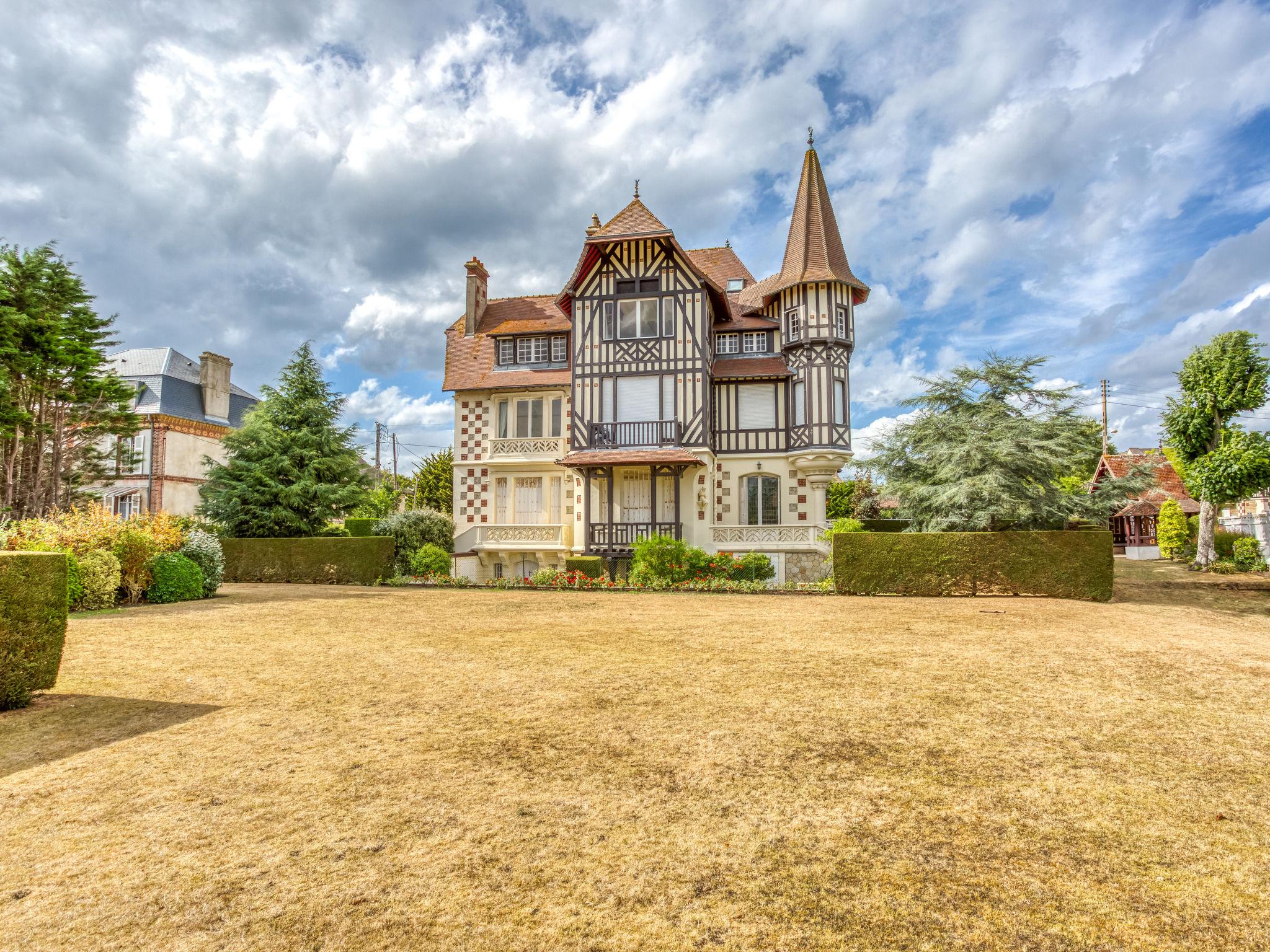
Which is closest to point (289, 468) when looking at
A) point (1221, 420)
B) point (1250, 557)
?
point (1221, 420)

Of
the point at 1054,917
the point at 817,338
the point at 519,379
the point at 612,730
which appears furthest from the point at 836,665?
the point at 519,379

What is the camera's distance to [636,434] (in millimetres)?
20766

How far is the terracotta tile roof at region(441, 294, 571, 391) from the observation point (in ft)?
75.2

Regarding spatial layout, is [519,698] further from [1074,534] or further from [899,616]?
[1074,534]

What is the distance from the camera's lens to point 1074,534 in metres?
14.4

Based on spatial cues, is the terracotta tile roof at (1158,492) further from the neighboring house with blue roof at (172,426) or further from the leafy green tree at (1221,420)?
the neighboring house with blue roof at (172,426)

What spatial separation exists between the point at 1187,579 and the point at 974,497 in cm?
1077

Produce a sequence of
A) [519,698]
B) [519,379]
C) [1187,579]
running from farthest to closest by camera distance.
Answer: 1. [519,379]
2. [1187,579]
3. [519,698]

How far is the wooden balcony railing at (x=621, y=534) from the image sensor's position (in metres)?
20.0

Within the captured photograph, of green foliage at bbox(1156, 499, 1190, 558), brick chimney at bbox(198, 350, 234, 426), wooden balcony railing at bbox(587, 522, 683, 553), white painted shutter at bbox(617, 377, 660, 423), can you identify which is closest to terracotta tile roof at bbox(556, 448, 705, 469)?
white painted shutter at bbox(617, 377, 660, 423)

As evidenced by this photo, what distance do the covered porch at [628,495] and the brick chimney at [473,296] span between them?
7544mm

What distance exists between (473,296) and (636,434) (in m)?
9.12

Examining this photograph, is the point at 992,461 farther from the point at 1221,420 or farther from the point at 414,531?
the point at 414,531

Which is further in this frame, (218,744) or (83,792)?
(218,744)
